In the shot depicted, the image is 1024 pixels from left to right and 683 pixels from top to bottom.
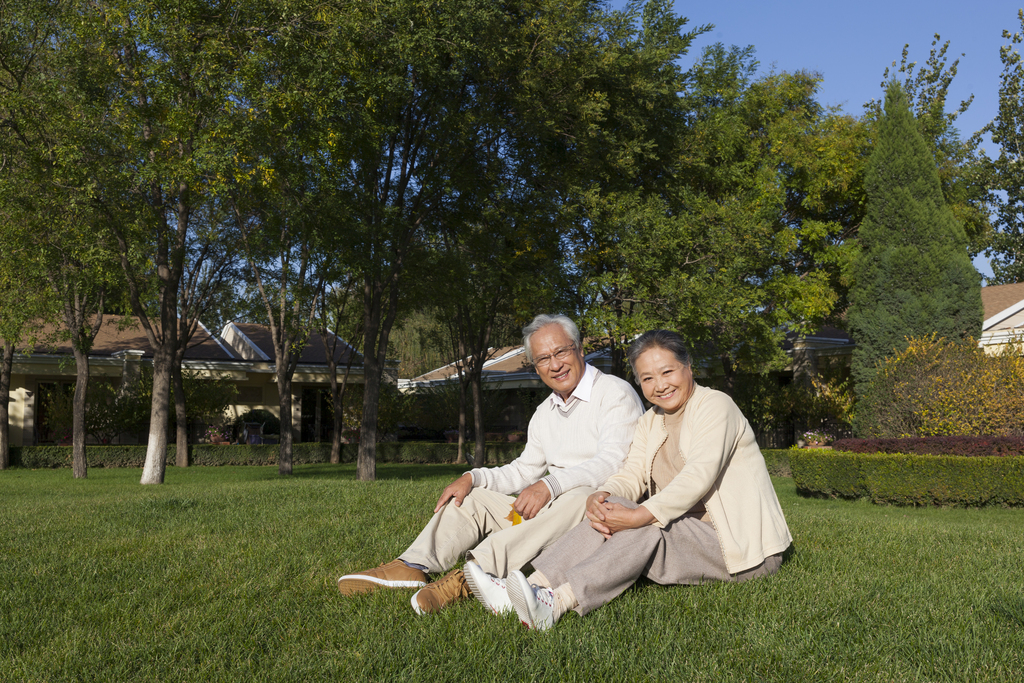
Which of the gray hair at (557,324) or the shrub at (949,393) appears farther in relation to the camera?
the shrub at (949,393)

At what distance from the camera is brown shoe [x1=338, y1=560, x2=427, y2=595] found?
3973 mm

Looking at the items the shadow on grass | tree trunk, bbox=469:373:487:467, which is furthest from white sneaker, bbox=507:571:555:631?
tree trunk, bbox=469:373:487:467

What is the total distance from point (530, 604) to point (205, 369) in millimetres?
24869

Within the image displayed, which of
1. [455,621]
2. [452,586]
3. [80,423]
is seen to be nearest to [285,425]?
[80,423]

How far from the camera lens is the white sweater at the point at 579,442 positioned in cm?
426

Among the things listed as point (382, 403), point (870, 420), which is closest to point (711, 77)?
point (870, 420)

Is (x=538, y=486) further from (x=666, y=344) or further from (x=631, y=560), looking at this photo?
(x=666, y=344)

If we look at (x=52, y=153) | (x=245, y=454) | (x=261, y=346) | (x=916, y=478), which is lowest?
(x=916, y=478)

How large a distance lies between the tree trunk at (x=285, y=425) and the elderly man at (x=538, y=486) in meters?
16.0

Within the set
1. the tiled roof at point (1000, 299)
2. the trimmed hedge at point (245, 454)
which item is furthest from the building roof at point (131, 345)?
the tiled roof at point (1000, 299)

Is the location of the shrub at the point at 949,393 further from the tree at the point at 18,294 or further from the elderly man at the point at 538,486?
the tree at the point at 18,294

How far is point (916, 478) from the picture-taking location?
39.4ft

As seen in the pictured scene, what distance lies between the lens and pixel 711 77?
1975cm

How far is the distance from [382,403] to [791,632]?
26034 mm
